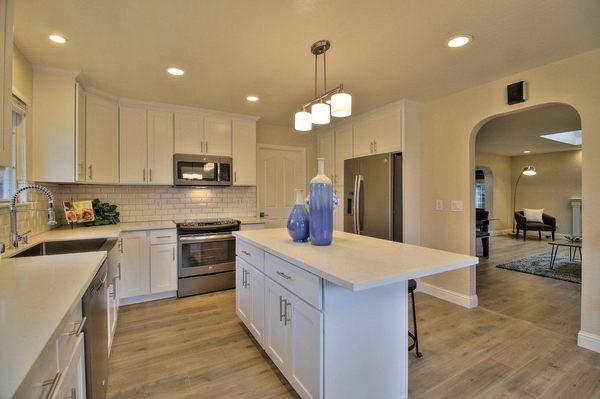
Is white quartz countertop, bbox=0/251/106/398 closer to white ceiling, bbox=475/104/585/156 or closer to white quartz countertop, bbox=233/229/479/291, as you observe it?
white quartz countertop, bbox=233/229/479/291

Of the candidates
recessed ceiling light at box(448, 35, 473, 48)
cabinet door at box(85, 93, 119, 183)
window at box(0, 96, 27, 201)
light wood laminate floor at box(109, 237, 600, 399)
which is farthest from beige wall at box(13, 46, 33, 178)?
recessed ceiling light at box(448, 35, 473, 48)

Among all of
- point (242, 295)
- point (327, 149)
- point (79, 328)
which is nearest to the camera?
point (79, 328)

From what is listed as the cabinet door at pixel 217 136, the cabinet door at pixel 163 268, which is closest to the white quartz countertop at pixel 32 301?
the cabinet door at pixel 163 268

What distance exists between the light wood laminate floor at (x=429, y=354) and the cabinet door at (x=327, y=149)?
228 centimetres

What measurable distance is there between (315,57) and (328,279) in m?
1.86

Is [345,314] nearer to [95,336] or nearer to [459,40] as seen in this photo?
[95,336]

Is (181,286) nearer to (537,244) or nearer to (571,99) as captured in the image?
(571,99)

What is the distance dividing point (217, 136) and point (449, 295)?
350 centimetres

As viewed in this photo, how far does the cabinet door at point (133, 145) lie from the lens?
3406 mm

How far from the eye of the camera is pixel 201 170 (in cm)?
380

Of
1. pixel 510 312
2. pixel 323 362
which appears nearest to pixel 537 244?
pixel 510 312

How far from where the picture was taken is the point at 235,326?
2.70m

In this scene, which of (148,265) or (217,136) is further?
(217,136)

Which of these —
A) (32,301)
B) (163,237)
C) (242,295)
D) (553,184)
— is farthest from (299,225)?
(553,184)
